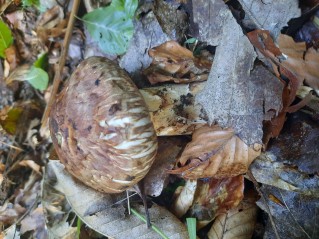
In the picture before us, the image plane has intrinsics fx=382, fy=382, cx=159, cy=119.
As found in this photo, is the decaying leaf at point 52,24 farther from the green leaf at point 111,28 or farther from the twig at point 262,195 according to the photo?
the twig at point 262,195

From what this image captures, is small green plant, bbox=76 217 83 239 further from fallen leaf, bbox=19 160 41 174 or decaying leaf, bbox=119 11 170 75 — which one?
decaying leaf, bbox=119 11 170 75

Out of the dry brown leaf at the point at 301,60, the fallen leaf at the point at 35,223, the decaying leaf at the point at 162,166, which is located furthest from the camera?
the fallen leaf at the point at 35,223

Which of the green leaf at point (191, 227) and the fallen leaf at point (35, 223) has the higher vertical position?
the green leaf at point (191, 227)

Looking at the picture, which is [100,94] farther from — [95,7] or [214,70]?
[95,7]

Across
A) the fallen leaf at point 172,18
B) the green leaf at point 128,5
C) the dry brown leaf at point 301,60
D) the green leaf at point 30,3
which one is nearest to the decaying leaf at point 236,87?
the dry brown leaf at point 301,60

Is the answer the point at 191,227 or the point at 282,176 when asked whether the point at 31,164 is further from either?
the point at 282,176

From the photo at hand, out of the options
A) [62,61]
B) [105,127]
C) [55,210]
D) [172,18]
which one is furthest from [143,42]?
[55,210]
